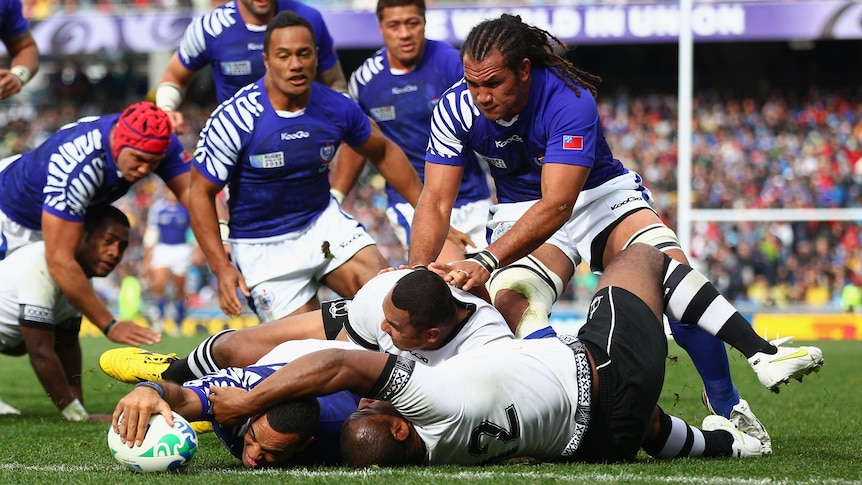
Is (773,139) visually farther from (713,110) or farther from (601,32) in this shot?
(601,32)

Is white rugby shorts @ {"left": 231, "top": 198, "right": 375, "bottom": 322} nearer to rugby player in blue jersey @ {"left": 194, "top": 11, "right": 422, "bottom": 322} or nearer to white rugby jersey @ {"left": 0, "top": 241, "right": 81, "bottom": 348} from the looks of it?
rugby player in blue jersey @ {"left": 194, "top": 11, "right": 422, "bottom": 322}

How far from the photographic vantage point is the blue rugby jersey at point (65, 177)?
7016 millimetres

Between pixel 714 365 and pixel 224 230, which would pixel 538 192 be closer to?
pixel 714 365

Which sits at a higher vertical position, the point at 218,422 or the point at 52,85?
the point at 52,85

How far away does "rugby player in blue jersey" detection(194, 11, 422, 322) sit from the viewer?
706cm

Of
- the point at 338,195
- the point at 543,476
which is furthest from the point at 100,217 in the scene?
the point at 543,476

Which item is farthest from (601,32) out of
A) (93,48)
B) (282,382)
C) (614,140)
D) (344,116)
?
(282,382)

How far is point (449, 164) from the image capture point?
6.13 meters

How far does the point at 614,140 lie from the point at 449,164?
2009 cm

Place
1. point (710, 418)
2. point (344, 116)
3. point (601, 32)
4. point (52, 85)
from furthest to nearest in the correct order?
point (52, 85), point (601, 32), point (344, 116), point (710, 418)

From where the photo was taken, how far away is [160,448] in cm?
439

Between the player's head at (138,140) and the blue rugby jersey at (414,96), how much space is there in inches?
77.0

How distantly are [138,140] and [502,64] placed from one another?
266 cm

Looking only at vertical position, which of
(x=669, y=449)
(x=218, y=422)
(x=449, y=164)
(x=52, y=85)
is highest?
(x=52, y=85)
